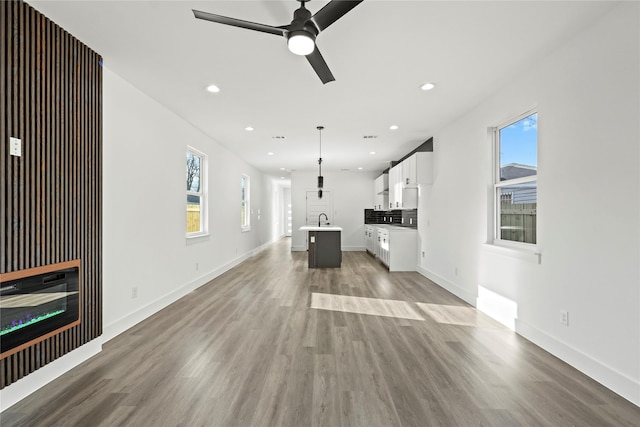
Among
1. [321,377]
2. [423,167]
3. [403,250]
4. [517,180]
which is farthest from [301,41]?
[403,250]

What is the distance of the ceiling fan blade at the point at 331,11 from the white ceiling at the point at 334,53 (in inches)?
15.7

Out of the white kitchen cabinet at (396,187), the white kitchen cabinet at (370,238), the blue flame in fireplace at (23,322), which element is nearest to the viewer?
the blue flame in fireplace at (23,322)

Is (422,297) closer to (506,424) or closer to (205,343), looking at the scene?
(506,424)

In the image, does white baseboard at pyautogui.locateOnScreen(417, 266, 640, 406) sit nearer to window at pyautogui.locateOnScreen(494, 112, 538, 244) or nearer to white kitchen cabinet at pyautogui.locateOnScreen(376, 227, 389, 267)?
window at pyautogui.locateOnScreen(494, 112, 538, 244)

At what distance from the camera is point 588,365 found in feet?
7.51

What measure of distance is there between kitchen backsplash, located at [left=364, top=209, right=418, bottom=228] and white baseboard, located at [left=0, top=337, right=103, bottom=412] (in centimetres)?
593

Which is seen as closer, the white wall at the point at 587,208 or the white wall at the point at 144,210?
the white wall at the point at 587,208

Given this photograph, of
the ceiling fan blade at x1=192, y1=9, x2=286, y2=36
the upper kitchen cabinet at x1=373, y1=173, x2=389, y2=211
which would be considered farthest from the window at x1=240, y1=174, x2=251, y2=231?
the ceiling fan blade at x1=192, y1=9, x2=286, y2=36

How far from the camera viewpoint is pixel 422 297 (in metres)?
4.40

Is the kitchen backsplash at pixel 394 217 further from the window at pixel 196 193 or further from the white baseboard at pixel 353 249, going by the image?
the window at pixel 196 193

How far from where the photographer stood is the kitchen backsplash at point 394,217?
7.06 m

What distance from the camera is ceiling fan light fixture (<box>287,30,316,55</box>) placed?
177cm

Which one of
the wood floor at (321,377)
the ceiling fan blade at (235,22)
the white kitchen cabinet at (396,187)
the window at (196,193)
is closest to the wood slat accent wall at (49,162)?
the wood floor at (321,377)

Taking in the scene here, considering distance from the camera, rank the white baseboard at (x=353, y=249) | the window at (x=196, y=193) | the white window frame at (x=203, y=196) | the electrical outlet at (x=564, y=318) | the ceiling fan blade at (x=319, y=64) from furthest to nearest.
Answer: the white baseboard at (x=353, y=249) < the white window frame at (x=203, y=196) < the window at (x=196, y=193) < the electrical outlet at (x=564, y=318) < the ceiling fan blade at (x=319, y=64)
